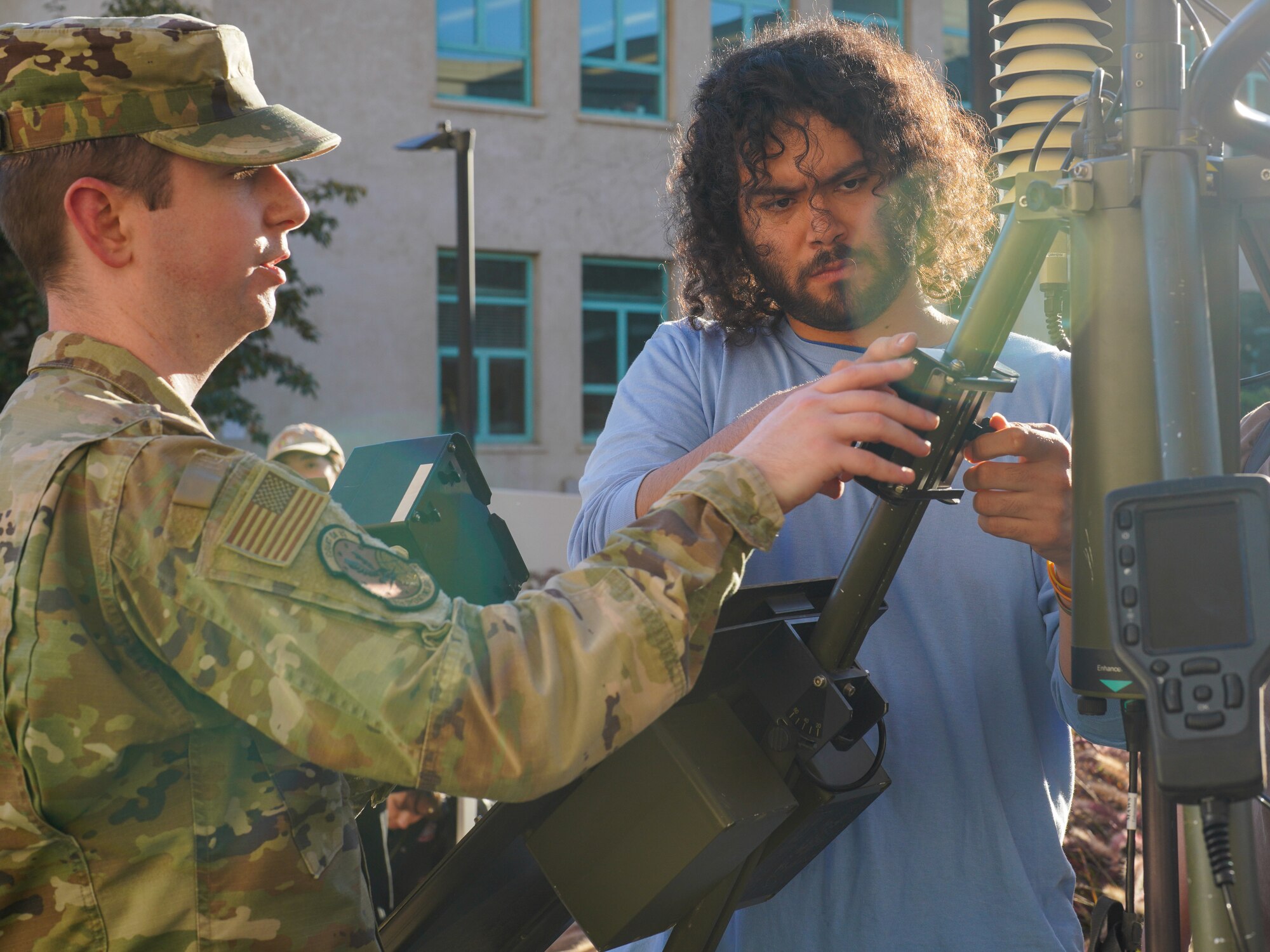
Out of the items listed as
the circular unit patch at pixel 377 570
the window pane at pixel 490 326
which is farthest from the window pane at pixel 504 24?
the circular unit patch at pixel 377 570

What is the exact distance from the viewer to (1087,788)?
3.89 metres

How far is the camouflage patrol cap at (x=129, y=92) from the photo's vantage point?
1327 millimetres

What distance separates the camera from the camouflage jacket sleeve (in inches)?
43.8

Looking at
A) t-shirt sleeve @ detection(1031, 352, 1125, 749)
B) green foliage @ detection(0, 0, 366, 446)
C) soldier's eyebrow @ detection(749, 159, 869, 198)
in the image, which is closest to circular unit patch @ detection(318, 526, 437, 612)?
t-shirt sleeve @ detection(1031, 352, 1125, 749)

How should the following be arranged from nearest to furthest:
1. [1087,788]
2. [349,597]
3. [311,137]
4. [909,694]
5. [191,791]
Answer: [349,597]
[191,791]
[311,137]
[909,694]
[1087,788]

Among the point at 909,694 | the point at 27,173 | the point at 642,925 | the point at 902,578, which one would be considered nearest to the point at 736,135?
the point at 902,578

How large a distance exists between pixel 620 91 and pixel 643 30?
822 millimetres

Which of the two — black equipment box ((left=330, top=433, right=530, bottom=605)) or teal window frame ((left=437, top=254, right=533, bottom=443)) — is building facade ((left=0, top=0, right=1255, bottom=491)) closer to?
teal window frame ((left=437, top=254, right=533, bottom=443))

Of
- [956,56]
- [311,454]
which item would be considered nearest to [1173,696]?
[311,454]

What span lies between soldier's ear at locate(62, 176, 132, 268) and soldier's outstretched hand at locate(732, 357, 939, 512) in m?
0.71

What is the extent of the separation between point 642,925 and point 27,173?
107 cm

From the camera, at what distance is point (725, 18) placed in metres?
16.0

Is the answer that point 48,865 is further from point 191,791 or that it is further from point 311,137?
point 311,137

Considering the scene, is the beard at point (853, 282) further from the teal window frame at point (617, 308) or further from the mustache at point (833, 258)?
the teal window frame at point (617, 308)
